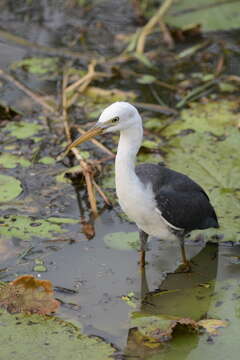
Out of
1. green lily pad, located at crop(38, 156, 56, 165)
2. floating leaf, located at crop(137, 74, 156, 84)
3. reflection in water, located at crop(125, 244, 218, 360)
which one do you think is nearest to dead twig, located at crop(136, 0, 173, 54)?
floating leaf, located at crop(137, 74, 156, 84)

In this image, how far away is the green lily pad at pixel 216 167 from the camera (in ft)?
18.1

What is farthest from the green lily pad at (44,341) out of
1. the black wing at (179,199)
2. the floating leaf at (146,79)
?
the floating leaf at (146,79)

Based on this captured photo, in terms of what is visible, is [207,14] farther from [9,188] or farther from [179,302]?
[179,302]

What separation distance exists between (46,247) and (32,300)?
89 cm

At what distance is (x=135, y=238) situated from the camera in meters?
5.52

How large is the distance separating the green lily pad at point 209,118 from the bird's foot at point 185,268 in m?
1.81

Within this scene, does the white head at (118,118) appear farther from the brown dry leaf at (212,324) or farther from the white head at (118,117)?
the brown dry leaf at (212,324)

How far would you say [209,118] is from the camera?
7004 mm

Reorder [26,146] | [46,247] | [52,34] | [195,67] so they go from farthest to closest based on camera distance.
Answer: [52,34]
[195,67]
[26,146]
[46,247]

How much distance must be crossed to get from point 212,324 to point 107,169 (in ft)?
7.31

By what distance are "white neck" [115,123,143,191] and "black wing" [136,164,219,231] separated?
18 centimetres

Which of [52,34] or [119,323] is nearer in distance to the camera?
[119,323]

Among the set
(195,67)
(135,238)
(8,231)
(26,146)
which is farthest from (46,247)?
(195,67)

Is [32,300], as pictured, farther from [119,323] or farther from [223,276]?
[223,276]
